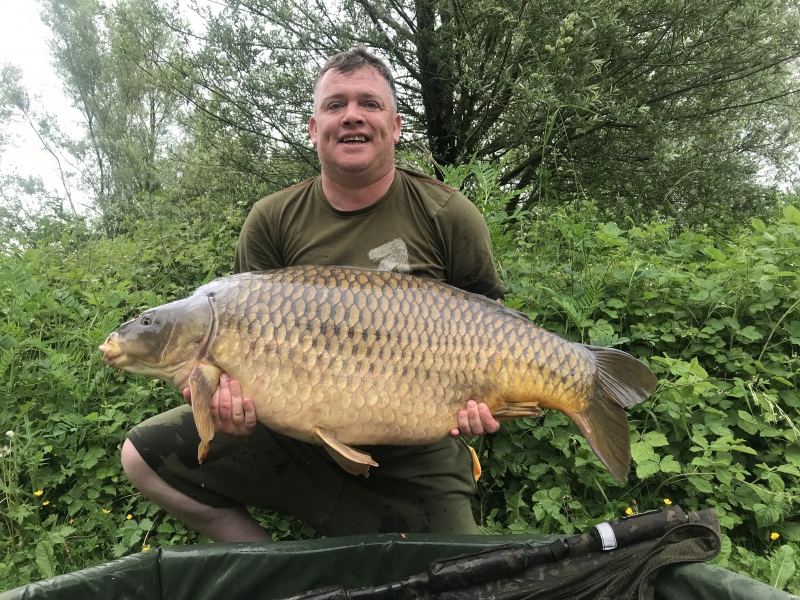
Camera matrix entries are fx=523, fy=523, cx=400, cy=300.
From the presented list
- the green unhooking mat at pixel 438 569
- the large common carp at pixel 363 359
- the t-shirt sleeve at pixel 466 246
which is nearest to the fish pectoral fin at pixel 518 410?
the large common carp at pixel 363 359

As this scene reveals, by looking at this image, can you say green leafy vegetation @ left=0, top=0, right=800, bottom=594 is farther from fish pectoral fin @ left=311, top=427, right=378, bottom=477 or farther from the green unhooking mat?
fish pectoral fin @ left=311, top=427, right=378, bottom=477

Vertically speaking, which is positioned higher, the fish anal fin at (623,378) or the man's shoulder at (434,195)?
Answer: the man's shoulder at (434,195)

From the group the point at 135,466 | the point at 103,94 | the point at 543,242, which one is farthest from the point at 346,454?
the point at 103,94

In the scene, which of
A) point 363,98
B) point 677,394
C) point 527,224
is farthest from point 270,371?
point 527,224

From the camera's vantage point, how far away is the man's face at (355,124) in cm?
154

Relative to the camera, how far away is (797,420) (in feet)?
5.49

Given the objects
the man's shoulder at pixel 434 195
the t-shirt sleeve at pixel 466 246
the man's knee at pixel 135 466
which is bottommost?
the man's knee at pixel 135 466

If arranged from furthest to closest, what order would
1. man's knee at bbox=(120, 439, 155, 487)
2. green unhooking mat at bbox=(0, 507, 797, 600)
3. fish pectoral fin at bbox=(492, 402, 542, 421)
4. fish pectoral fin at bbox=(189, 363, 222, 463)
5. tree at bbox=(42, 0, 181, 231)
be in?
tree at bbox=(42, 0, 181, 231) → man's knee at bbox=(120, 439, 155, 487) → fish pectoral fin at bbox=(492, 402, 542, 421) → fish pectoral fin at bbox=(189, 363, 222, 463) → green unhooking mat at bbox=(0, 507, 797, 600)

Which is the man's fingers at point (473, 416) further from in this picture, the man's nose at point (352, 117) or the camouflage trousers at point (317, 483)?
the man's nose at point (352, 117)

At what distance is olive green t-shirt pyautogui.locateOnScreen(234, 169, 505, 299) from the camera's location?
1.56 m

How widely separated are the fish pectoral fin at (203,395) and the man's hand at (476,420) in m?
0.59

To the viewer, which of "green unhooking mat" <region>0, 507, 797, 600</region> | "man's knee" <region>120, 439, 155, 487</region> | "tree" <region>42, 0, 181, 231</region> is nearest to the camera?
"green unhooking mat" <region>0, 507, 797, 600</region>

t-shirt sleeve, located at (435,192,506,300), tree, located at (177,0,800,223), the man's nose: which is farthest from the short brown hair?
tree, located at (177,0,800,223)

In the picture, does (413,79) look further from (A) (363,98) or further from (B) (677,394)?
(B) (677,394)
